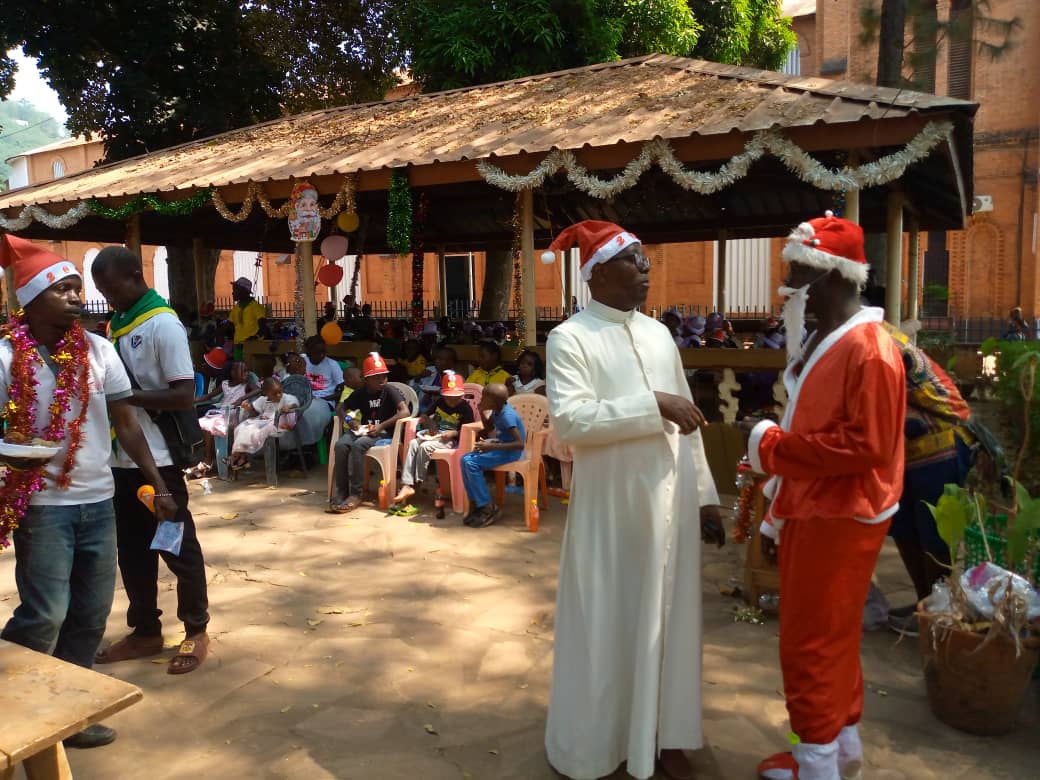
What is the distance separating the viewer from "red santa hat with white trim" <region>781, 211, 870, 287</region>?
8.17ft

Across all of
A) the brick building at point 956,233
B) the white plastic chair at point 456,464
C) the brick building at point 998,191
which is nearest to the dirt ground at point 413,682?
the white plastic chair at point 456,464

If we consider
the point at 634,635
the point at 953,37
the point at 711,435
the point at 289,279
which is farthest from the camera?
the point at 289,279

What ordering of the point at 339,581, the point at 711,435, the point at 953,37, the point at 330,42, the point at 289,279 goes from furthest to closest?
the point at 289,279 < the point at 330,42 < the point at 953,37 < the point at 711,435 < the point at 339,581

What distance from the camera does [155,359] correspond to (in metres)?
3.49

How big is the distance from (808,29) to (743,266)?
29.0ft

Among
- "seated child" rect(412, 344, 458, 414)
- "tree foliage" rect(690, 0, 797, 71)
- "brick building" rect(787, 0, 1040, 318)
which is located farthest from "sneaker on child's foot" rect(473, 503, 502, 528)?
"brick building" rect(787, 0, 1040, 318)

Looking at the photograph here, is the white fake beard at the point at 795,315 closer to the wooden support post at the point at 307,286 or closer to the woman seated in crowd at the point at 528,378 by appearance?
the woman seated in crowd at the point at 528,378

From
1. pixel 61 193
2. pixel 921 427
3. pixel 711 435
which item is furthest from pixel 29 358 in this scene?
pixel 61 193

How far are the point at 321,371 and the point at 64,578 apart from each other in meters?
5.82

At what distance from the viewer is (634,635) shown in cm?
273

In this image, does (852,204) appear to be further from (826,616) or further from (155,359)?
(155,359)

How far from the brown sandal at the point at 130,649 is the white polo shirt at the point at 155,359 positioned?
0.96m

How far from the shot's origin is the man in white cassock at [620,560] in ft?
8.76

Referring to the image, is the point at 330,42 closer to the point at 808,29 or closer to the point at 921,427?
the point at 808,29
